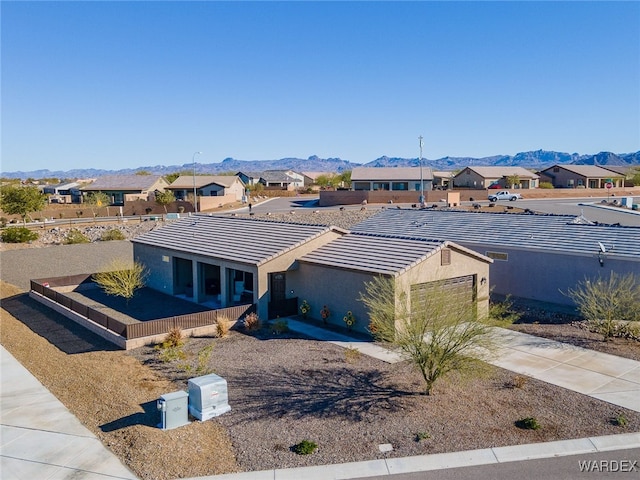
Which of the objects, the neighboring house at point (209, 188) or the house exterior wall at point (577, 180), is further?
the house exterior wall at point (577, 180)

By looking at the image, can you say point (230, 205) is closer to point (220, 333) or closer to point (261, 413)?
point (220, 333)

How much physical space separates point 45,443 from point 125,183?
75.4 meters

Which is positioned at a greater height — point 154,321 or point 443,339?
point 443,339

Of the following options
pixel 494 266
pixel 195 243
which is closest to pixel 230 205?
pixel 195 243

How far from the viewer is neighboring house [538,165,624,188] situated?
317 ft

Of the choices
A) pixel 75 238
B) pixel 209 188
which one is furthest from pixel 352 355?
pixel 209 188

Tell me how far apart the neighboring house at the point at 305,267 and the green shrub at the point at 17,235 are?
79.1 ft

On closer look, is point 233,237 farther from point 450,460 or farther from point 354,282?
point 450,460

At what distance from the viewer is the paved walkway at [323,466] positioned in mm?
11984

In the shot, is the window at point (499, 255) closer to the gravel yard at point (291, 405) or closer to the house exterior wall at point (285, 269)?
the gravel yard at point (291, 405)

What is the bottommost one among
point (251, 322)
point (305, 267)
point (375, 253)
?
point (251, 322)

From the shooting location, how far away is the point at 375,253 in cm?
2316

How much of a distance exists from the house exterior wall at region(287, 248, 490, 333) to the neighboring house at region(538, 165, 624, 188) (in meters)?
82.4

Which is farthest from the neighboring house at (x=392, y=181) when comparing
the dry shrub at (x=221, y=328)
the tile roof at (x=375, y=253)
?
the dry shrub at (x=221, y=328)
